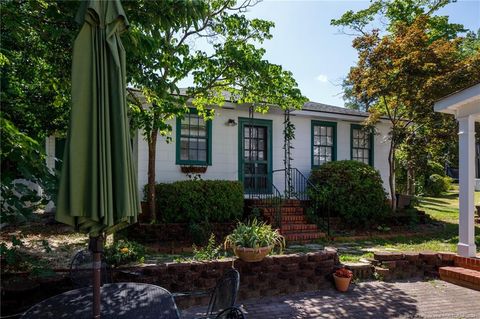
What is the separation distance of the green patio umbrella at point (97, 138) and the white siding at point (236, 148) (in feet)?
21.0

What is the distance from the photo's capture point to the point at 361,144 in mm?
11984

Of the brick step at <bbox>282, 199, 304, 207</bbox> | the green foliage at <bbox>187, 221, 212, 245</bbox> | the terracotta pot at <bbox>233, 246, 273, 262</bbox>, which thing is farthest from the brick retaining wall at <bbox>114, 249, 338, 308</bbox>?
the brick step at <bbox>282, 199, 304, 207</bbox>

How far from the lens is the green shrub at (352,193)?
372 inches

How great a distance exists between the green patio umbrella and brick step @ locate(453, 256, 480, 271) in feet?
19.0

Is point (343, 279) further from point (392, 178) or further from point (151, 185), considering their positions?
point (392, 178)

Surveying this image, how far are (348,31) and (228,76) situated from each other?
11611 mm

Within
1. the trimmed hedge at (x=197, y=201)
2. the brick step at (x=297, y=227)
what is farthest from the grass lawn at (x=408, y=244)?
the trimmed hedge at (x=197, y=201)

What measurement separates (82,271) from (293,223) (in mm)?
5704

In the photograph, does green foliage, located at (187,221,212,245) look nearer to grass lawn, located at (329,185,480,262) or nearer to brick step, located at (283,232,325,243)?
brick step, located at (283,232,325,243)

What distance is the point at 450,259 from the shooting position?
20.0 feet

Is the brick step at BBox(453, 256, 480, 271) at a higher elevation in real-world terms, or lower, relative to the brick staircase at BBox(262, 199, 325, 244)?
lower

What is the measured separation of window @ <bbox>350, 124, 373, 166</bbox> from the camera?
467 inches

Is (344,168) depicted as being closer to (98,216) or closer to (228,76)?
(228,76)

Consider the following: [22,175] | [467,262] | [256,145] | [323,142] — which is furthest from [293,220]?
[22,175]
